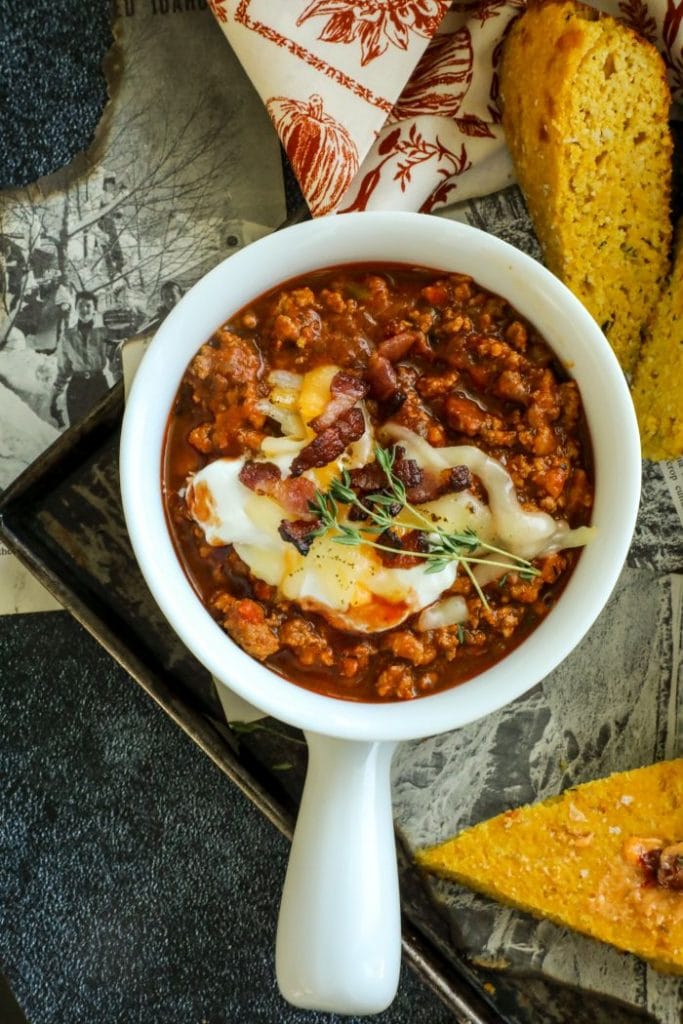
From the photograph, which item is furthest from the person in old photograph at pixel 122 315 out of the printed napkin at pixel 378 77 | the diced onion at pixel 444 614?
the diced onion at pixel 444 614

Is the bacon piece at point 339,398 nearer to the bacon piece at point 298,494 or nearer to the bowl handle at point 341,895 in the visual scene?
the bacon piece at point 298,494

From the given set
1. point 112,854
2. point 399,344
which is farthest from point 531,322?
point 112,854

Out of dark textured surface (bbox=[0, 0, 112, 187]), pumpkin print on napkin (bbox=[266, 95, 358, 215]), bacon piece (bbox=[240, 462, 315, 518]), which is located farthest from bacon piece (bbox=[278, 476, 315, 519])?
dark textured surface (bbox=[0, 0, 112, 187])

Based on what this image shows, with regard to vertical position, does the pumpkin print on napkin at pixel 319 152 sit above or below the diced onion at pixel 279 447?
above

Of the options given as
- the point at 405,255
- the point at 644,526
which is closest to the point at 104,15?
the point at 405,255

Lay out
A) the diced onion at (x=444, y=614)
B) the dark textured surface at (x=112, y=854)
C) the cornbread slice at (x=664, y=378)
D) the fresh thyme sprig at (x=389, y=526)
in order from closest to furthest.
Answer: the fresh thyme sprig at (x=389, y=526) < the diced onion at (x=444, y=614) < the cornbread slice at (x=664, y=378) < the dark textured surface at (x=112, y=854)

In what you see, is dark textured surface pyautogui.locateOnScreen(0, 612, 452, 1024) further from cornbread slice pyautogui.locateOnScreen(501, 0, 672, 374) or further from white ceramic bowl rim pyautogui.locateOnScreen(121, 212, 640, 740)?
cornbread slice pyautogui.locateOnScreen(501, 0, 672, 374)
